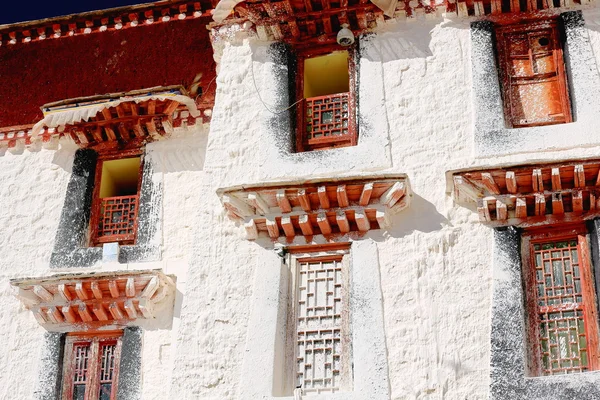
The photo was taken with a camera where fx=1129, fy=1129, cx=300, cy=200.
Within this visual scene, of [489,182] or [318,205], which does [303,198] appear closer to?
[318,205]

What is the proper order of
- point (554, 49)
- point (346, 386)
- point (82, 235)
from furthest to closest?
point (82, 235), point (554, 49), point (346, 386)

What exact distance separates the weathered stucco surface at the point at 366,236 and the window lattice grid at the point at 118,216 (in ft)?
1.45

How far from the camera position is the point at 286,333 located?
10.9 m

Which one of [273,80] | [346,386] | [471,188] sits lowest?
[346,386]

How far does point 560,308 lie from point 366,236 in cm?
203

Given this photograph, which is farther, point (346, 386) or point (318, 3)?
point (318, 3)

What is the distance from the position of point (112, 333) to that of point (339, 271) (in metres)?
2.99

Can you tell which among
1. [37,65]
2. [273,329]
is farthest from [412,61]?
[37,65]

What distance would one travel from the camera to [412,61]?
12.3 meters

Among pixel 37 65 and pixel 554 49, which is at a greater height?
pixel 37 65

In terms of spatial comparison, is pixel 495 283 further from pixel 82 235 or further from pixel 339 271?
pixel 82 235

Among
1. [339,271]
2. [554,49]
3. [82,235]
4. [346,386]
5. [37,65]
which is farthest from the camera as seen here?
[37,65]

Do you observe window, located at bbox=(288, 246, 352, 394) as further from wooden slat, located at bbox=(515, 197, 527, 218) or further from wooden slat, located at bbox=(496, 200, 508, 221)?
wooden slat, located at bbox=(515, 197, 527, 218)

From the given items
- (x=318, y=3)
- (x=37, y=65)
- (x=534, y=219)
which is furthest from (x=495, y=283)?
(x=37, y=65)
